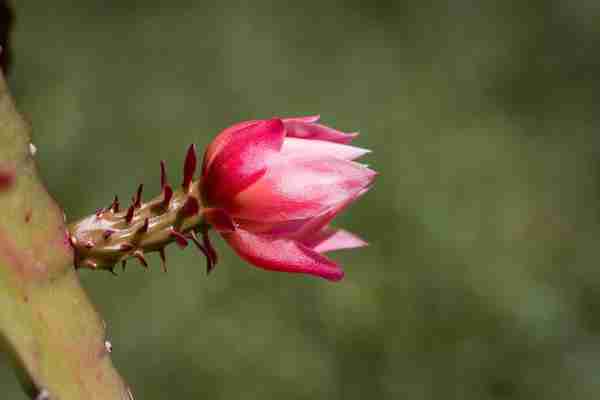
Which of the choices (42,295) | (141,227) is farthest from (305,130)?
(42,295)

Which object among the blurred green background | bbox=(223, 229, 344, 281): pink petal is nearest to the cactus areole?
bbox=(223, 229, 344, 281): pink petal

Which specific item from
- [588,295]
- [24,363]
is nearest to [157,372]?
[588,295]

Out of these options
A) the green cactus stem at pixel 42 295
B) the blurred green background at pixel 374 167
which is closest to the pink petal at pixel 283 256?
the green cactus stem at pixel 42 295

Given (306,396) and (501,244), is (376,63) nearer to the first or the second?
(501,244)

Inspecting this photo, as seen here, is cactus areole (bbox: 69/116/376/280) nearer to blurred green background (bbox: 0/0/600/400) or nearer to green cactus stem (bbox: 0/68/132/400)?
green cactus stem (bbox: 0/68/132/400)

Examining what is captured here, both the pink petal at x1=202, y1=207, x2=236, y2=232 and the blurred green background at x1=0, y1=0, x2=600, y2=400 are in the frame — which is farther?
the blurred green background at x1=0, y1=0, x2=600, y2=400

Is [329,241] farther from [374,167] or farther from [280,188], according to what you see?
[374,167]
